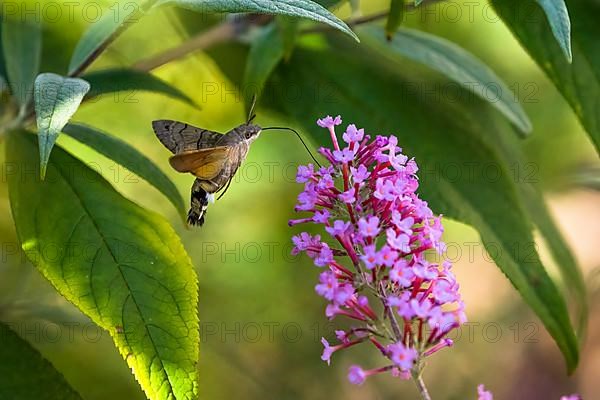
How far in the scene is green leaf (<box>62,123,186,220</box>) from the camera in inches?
49.3

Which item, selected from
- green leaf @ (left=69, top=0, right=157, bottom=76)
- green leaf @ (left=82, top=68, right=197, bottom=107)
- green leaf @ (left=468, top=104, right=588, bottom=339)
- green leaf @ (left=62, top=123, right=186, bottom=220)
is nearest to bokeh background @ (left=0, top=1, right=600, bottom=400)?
green leaf @ (left=468, top=104, right=588, bottom=339)

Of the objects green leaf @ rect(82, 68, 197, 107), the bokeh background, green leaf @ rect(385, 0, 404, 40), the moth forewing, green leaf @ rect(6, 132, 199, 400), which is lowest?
the bokeh background

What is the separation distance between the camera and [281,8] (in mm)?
1003

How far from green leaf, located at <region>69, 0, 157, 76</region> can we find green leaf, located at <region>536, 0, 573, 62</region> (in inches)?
21.9

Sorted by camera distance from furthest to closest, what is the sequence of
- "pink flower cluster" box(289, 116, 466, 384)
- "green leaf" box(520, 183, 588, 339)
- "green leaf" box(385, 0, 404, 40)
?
"green leaf" box(520, 183, 588, 339), "green leaf" box(385, 0, 404, 40), "pink flower cluster" box(289, 116, 466, 384)

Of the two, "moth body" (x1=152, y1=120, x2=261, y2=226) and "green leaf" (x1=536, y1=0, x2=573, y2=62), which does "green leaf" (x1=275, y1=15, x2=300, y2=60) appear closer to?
"moth body" (x1=152, y1=120, x2=261, y2=226)

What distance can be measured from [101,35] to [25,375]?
52 cm

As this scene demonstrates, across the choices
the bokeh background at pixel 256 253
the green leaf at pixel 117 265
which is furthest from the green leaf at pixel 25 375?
the bokeh background at pixel 256 253

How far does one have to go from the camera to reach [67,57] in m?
1.94

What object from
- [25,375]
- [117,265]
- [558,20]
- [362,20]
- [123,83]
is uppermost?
[558,20]

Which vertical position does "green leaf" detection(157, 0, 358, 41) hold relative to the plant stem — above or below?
above

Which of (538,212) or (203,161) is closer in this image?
(203,161)

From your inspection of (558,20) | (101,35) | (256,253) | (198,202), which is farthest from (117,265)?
(256,253)

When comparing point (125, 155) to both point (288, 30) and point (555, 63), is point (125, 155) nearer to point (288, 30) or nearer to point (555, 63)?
point (288, 30)
